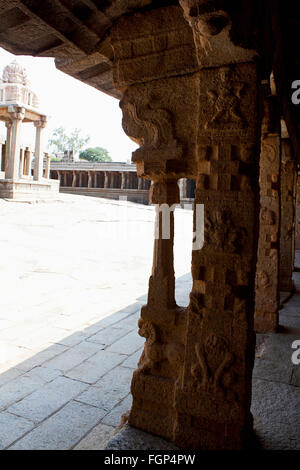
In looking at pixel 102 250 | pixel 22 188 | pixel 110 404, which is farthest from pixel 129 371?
pixel 22 188

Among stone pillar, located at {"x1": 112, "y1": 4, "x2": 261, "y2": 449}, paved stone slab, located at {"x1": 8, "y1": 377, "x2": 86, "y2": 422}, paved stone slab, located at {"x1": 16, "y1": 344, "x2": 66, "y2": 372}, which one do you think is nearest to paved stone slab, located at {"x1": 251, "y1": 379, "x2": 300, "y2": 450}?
stone pillar, located at {"x1": 112, "y1": 4, "x2": 261, "y2": 449}

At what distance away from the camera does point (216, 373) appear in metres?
1.96

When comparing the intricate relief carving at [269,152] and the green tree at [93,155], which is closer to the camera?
the intricate relief carving at [269,152]

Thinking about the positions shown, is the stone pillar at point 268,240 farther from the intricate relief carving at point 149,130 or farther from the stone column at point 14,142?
the stone column at point 14,142

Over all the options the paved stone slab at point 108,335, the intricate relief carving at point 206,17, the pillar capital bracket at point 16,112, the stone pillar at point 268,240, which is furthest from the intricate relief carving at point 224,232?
the pillar capital bracket at point 16,112

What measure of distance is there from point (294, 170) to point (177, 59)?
16.9 feet

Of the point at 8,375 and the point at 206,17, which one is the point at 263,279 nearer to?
the point at 8,375

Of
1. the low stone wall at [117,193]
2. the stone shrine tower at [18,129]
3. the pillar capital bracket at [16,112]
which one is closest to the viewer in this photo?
the stone shrine tower at [18,129]

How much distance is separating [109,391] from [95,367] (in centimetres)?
51

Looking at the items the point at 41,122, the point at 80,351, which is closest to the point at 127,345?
the point at 80,351

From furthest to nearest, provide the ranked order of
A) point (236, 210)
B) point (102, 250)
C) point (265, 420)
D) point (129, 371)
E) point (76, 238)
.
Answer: point (76, 238)
point (102, 250)
point (129, 371)
point (265, 420)
point (236, 210)

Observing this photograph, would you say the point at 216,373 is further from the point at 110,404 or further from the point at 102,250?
the point at 102,250

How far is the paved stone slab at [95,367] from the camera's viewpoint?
11.0 ft

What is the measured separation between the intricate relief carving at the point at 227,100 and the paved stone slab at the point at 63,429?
220cm
